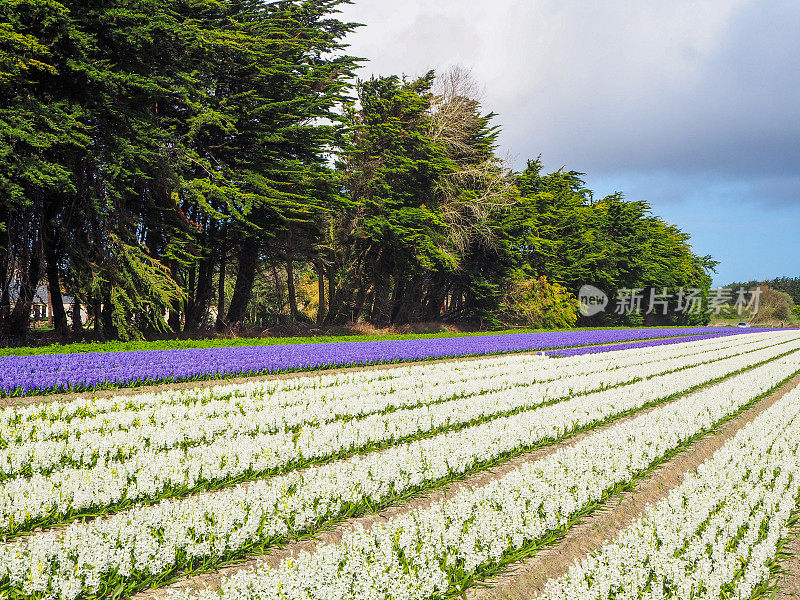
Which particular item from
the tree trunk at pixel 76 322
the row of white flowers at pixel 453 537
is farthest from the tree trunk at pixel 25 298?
the row of white flowers at pixel 453 537

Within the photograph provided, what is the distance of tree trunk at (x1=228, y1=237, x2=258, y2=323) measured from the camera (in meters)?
24.9

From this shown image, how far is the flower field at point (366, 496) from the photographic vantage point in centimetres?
368

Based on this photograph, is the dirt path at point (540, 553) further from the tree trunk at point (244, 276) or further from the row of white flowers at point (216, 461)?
the tree trunk at point (244, 276)

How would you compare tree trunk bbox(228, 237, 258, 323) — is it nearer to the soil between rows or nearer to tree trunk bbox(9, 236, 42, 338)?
tree trunk bbox(9, 236, 42, 338)

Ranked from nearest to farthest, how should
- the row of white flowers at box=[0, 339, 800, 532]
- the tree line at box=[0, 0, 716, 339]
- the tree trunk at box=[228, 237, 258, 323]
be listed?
the row of white flowers at box=[0, 339, 800, 532] → the tree line at box=[0, 0, 716, 339] → the tree trunk at box=[228, 237, 258, 323]

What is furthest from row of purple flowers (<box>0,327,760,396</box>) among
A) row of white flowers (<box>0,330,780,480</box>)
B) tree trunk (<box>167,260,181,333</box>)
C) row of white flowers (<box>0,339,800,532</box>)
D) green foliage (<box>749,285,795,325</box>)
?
green foliage (<box>749,285,795,325</box>)

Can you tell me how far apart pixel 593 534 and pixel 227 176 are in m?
20.8

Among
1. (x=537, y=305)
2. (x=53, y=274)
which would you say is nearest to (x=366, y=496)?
(x=53, y=274)

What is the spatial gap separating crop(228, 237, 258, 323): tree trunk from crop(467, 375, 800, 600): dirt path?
21.1 metres

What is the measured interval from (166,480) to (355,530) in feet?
6.97

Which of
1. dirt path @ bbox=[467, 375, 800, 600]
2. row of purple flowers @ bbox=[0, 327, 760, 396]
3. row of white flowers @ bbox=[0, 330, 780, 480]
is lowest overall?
dirt path @ bbox=[467, 375, 800, 600]

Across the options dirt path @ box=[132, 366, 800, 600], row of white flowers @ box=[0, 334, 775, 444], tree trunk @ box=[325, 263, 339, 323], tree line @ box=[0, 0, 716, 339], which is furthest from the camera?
tree trunk @ box=[325, 263, 339, 323]

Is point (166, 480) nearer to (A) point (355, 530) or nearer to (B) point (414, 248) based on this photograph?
(A) point (355, 530)

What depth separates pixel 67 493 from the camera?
4.73m
